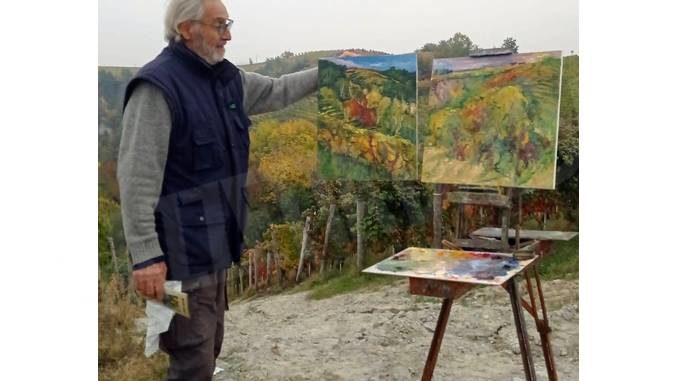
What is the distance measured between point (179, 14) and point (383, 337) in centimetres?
155

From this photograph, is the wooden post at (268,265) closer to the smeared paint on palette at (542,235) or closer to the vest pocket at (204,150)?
the vest pocket at (204,150)

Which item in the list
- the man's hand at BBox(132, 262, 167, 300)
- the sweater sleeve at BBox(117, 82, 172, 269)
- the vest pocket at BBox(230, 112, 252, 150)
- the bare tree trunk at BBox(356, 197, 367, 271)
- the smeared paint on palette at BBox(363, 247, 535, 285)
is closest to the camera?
the smeared paint on palette at BBox(363, 247, 535, 285)

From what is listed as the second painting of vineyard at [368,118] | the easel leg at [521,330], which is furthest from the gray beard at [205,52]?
the easel leg at [521,330]

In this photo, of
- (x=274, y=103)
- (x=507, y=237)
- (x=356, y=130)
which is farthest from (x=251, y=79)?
(x=507, y=237)

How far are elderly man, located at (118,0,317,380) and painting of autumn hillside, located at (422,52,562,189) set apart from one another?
80 cm

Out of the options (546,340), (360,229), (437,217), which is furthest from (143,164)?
(546,340)

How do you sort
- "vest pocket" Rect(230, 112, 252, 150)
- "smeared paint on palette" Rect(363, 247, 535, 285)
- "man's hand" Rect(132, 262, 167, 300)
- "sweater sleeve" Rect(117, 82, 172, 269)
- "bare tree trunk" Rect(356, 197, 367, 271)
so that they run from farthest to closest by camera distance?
"bare tree trunk" Rect(356, 197, 367, 271) < "vest pocket" Rect(230, 112, 252, 150) < "man's hand" Rect(132, 262, 167, 300) < "sweater sleeve" Rect(117, 82, 172, 269) < "smeared paint on palette" Rect(363, 247, 535, 285)

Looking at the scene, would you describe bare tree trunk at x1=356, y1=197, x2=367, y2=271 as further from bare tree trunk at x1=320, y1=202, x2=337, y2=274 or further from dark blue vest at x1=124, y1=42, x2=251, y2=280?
dark blue vest at x1=124, y1=42, x2=251, y2=280

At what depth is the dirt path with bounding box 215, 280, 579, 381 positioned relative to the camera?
3.46 meters

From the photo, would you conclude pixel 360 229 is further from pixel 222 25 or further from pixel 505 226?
pixel 222 25

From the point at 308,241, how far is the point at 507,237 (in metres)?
0.82

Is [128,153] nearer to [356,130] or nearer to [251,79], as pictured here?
[251,79]

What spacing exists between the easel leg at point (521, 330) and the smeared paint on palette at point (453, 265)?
0.26ft

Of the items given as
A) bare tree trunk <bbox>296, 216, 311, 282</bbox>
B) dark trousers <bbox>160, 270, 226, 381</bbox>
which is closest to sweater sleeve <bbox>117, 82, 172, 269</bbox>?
dark trousers <bbox>160, 270, 226, 381</bbox>
